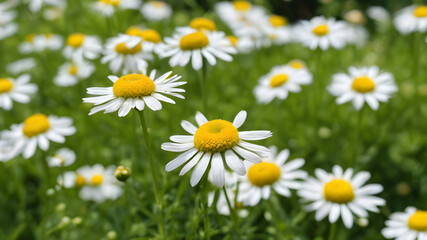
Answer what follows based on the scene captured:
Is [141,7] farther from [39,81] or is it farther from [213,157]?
[213,157]

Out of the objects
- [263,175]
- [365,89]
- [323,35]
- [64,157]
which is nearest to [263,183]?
[263,175]

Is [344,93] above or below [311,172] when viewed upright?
above

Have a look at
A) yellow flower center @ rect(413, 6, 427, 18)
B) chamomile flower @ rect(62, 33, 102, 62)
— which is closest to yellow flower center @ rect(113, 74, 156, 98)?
chamomile flower @ rect(62, 33, 102, 62)

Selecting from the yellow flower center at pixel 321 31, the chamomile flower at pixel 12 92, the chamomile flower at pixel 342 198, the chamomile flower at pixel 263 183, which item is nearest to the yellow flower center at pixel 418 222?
the chamomile flower at pixel 342 198

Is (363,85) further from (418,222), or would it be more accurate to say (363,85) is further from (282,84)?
(418,222)

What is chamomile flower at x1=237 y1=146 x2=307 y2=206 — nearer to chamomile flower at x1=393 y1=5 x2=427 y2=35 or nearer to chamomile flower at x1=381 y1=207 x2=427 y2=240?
chamomile flower at x1=381 y1=207 x2=427 y2=240

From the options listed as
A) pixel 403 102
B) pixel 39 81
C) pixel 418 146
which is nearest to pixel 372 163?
pixel 418 146
